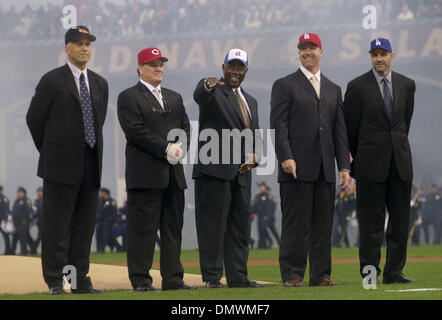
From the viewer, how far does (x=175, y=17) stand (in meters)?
30.0

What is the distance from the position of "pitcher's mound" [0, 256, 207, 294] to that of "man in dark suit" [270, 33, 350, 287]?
3.34 feet

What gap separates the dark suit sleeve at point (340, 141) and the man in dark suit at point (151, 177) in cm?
135

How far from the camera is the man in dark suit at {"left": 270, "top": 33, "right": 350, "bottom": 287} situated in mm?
7945

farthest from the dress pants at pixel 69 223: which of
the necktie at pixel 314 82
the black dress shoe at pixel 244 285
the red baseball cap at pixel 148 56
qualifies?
the necktie at pixel 314 82

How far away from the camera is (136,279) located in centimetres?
759

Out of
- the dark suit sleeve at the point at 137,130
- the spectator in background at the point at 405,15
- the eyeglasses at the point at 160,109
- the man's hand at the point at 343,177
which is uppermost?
the spectator in background at the point at 405,15

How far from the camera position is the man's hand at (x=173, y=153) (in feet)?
24.8

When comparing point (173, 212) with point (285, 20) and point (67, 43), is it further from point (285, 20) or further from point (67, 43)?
point (285, 20)

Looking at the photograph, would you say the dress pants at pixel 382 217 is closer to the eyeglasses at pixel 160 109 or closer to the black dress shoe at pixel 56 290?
the eyeglasses at pixel 160 109

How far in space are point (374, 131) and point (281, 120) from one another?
2.87 feet

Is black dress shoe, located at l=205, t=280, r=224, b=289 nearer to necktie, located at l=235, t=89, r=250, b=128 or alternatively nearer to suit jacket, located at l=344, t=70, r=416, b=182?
necktie, located at l=235, t=89, r=250, b=128

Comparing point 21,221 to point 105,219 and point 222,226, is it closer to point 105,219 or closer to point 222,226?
point 105,219

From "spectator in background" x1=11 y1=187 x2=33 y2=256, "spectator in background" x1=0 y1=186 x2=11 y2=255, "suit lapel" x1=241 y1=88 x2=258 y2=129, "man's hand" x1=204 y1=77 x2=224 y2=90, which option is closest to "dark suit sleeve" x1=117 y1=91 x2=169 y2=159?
"man's hand" x1=204 y1=77 x2=224 y2=90
